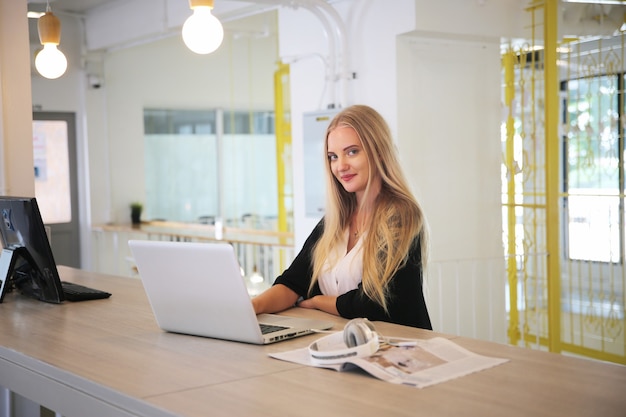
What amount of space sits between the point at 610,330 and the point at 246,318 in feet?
15.8

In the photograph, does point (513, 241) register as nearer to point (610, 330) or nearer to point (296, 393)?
point (610, 330)

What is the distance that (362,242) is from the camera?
9.06 ft

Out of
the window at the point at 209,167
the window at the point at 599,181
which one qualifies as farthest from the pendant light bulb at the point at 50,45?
the window at the point at 209,167

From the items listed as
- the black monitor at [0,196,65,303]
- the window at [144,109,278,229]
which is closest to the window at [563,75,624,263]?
the window at [144,109,278,229]

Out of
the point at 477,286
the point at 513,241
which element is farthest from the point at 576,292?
the point at 477,286

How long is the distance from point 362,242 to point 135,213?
21.0ft

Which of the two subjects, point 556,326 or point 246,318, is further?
point 556,326

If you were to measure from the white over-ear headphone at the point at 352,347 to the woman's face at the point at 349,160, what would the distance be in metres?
0.96

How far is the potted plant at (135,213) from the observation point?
8.79 meters

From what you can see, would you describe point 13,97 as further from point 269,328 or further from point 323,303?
point 269,328

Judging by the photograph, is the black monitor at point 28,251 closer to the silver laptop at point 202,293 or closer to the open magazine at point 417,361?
the silver laptop at point 202,293

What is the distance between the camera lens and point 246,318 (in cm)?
212

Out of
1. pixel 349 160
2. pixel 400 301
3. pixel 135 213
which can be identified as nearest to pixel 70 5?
pixel 135 213

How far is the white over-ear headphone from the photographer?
1847mm
